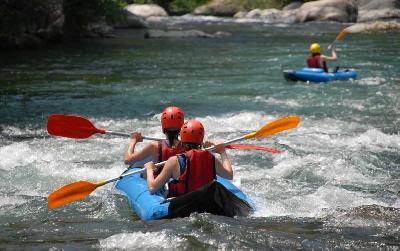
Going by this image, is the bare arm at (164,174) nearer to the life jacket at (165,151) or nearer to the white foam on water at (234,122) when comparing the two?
the life jacket at (165,151)

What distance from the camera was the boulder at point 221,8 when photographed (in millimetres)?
41719

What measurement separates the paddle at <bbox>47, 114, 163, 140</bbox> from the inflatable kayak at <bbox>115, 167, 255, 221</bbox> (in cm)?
119

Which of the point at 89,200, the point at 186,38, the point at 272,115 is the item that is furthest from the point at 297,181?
the point at 186,38

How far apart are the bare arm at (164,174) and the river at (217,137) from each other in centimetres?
32

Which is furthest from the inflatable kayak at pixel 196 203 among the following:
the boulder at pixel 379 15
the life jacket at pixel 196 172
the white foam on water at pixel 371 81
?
the boulder at pixel 379 15

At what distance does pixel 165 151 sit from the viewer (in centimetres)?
639

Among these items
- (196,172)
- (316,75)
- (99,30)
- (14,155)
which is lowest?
(14,155)

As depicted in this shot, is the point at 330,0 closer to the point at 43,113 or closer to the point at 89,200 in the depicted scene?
the point at 43,113

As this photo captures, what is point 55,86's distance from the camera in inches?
586

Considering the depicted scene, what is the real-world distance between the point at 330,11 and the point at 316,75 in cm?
2003

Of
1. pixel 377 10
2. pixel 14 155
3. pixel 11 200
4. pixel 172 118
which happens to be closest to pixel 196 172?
pixel 172 118

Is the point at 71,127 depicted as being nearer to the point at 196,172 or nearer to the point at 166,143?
the point at 166,143

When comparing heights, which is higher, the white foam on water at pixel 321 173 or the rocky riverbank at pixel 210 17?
the rocky riverbank at pixel 210 17

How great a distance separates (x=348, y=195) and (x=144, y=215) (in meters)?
2.42
